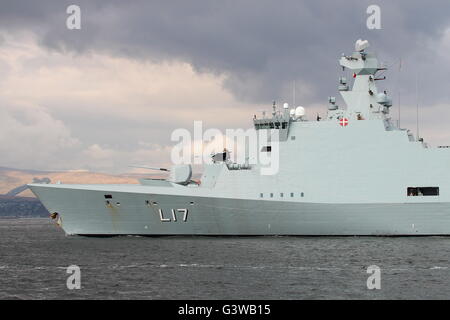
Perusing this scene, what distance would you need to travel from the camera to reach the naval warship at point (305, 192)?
109ft

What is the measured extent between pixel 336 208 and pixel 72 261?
44.9 ft

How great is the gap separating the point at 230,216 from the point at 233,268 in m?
9.50

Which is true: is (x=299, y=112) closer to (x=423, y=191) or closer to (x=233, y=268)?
(x=423, y=191)

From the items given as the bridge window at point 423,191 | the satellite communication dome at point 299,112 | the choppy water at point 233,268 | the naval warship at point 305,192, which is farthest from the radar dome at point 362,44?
the choppy water at point 233,268

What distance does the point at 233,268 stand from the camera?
24891 millimetres

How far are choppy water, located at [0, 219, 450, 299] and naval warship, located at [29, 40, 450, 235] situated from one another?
2.95 feet

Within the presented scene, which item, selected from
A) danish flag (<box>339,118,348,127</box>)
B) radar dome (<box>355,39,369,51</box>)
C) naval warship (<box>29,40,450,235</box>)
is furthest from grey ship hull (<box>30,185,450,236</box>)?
radar dome (<box>355,39,369,51</box>)

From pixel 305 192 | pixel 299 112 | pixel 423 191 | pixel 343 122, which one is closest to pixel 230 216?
pixel 305 192

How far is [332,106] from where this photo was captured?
1412 inches

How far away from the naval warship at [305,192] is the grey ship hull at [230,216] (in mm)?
52

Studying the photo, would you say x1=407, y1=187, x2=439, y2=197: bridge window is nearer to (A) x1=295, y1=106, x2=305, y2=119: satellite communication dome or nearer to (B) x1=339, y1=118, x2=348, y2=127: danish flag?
(B) x1=339, y1=118, x2=348, y2=127: danish flag

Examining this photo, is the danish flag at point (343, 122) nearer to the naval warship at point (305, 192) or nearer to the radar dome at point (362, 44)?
the naval warship at point (305, 192)
